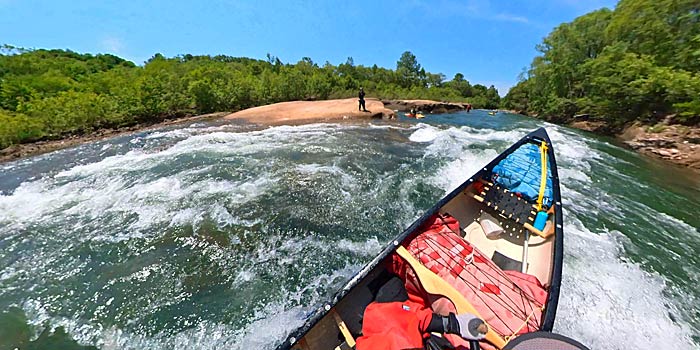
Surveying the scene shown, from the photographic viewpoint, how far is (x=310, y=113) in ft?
63.1

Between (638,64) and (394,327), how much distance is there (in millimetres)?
23154

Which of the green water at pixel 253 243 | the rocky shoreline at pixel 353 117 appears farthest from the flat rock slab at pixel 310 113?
the green water at pixel 253 243

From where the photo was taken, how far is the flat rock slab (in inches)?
724

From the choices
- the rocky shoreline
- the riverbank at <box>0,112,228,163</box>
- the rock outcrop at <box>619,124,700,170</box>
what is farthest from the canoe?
the riverbank at <box>0,112,228,163</box>

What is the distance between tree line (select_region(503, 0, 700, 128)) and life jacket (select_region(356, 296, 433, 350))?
1810 centimetres

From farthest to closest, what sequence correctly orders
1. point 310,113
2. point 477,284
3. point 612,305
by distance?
point 310,113
point 612,305
point 477,284

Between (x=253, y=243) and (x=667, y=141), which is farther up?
(x=667, y=141)

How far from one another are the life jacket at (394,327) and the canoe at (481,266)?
303 mm

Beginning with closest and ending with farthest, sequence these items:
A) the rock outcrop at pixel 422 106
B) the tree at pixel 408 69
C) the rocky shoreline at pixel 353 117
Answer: the rocky shoreline at pixel 353 117 → the rock outcrop at pixel 422 106 → the tree at pixel 408 69

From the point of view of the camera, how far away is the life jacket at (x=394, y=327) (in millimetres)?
2139

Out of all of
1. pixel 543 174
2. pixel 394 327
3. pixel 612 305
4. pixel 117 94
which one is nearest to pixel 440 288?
pixel 394 327

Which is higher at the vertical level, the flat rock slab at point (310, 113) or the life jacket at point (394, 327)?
the flat rock slab at point (310, 113)

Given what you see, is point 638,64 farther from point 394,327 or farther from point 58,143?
point 58,143

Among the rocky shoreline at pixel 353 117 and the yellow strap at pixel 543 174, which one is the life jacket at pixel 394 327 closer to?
the yellow strap at pixel 543 174
